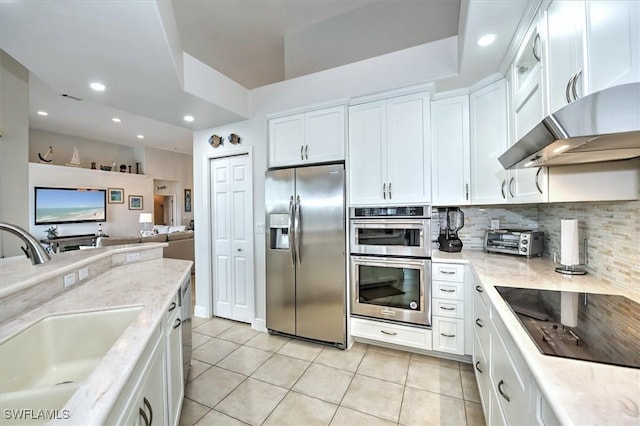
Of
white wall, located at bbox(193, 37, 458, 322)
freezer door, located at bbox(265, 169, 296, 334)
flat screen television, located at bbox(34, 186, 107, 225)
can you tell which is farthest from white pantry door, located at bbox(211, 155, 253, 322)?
flat screen television, located at bbox(34, 186, 107, 225)

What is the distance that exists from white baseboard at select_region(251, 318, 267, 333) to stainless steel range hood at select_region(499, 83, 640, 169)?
299cm

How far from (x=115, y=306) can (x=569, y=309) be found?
7.05 feet

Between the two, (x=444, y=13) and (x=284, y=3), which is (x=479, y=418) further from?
(x=284, y=3)

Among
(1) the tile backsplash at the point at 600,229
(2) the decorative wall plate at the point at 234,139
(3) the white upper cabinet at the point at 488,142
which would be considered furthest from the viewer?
(2) the decorative wall plate at the point at 234,139

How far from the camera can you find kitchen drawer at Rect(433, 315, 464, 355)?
2.29 metres

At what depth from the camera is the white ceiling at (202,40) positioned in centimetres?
157

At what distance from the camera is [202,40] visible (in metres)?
3.74

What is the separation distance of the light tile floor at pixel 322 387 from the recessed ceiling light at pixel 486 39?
255cm

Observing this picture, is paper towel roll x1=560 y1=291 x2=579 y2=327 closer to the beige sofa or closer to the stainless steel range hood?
the stainless steel range hood

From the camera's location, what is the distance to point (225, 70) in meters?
4.60

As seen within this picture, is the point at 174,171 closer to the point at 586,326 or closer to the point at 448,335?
the point at 448,335

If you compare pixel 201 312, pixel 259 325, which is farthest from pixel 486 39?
pixel 201 312

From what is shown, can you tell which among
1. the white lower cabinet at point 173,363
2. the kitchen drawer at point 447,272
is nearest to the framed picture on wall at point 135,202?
the white lower cabinet at point 173,363

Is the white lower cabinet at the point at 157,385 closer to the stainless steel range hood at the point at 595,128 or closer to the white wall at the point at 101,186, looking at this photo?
the stainless steel range hood at the point at 595,128
